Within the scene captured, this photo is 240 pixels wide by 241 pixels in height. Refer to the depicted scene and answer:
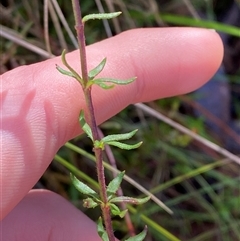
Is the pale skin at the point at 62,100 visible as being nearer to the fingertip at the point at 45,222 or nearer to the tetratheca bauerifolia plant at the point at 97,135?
the fingertip at the point at 45,222

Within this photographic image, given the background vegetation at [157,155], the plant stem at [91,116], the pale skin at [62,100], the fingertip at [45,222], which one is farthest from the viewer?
the background vegetation at [157,155]

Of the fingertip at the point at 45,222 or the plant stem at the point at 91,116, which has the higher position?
the plant stem at the point at 91,116

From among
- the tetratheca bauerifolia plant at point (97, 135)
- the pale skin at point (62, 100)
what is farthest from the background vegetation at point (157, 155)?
the tetratheca bauerifolia plant at point (97, 135)

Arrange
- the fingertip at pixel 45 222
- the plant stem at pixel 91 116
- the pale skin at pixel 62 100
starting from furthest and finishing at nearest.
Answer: the fingertip at pixel 45 222 → the pale skin at pixel 62 100 → the plant stem at pixel 91 116

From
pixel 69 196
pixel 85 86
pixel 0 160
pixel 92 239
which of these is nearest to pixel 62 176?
pixel 69 196

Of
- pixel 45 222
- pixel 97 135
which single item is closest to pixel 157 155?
pixel 45 222

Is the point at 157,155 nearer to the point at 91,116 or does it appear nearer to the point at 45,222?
the point at 45,222

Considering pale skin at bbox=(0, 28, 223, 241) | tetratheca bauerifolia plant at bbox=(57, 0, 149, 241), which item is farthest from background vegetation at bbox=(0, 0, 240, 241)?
tetratheca bauerifolia plant at bbox=(57, 0, 149, 241)

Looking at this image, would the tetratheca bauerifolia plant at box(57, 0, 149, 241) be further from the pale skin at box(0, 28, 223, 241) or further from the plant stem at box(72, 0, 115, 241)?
the pale skin at box(0, 28, 223, 241)
